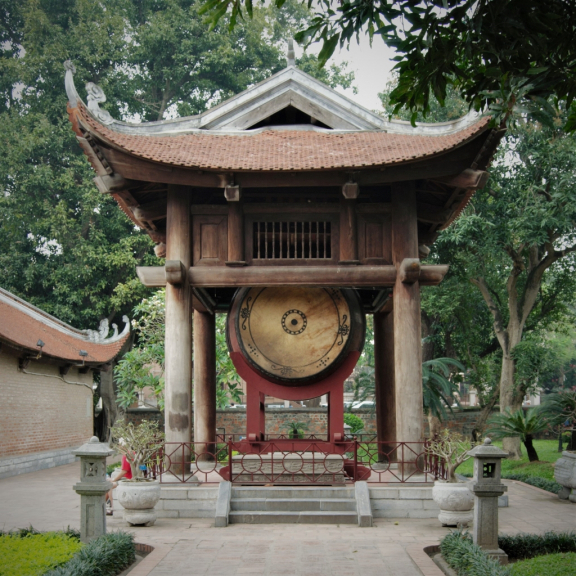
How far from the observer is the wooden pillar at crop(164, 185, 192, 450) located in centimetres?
1122

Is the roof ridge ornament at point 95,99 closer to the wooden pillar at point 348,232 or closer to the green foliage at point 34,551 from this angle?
the wooden pillar at point 348,232

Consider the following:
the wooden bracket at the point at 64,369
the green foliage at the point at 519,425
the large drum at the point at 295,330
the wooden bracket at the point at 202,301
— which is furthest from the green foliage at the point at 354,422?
the large drum at the point at 295,330

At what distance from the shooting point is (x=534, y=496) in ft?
45.1

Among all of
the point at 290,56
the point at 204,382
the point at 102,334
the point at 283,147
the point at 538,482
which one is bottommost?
the point at 538,482

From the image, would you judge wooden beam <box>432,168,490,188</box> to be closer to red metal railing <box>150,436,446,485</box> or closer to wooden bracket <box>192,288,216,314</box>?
red metal railing <box>150,436,446,485</box>

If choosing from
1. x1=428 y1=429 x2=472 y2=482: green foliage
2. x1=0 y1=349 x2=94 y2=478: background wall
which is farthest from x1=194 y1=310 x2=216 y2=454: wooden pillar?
x1=0 y1=349 x2=94 y2=478: background wall

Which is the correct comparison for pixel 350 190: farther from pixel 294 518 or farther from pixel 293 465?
pixel 294 518

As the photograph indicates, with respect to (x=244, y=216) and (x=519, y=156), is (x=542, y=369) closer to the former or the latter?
(x=519, y=156)

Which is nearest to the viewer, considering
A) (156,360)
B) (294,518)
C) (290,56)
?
(294,518)

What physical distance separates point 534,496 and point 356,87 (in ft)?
88.0

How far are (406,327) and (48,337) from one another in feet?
49.5

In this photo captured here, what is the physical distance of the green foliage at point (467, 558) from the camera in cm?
661

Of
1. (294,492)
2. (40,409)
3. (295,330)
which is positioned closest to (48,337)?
(40,409)

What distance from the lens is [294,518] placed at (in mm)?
10258
